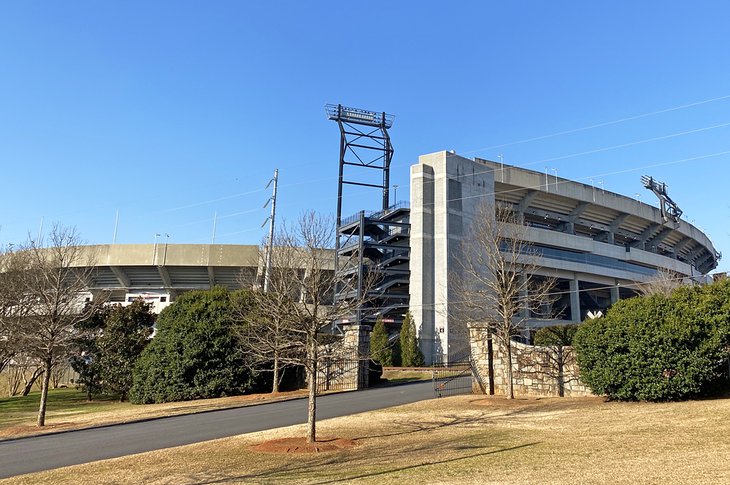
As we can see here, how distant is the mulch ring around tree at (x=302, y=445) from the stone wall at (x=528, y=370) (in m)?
9.50

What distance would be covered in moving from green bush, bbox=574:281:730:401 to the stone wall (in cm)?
248

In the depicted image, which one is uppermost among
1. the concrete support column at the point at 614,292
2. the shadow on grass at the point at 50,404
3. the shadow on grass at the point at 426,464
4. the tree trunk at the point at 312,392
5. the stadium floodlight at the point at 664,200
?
the stadium floodlight at the point at 664,200

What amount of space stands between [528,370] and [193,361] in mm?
14634

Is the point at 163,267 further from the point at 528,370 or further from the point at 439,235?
the point at 528,370

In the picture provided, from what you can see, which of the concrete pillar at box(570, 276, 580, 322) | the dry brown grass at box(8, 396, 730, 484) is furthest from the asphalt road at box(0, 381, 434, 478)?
the concrete pillar at box(570, 276, 580, 322)

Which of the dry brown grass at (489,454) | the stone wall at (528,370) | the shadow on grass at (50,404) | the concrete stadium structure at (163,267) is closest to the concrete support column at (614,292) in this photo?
the concrete stadium structure at (163,267)

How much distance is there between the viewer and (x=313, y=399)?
464 inches

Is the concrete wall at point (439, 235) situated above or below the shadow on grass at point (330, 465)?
above

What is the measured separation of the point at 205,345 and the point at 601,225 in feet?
182

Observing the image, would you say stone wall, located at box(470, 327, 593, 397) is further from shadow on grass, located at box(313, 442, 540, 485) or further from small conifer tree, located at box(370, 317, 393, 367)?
small conifer tree, located at box(370, 317, 393, 367)

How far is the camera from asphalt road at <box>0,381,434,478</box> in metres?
11.8

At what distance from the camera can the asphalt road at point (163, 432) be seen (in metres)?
11.8

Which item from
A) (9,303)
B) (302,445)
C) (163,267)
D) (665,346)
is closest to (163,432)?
(302,445)

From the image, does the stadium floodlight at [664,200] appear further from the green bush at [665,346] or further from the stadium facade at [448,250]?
the green bush at [665,346]
